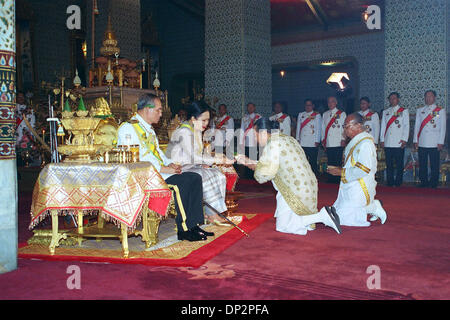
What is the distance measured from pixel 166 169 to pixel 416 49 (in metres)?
6.90

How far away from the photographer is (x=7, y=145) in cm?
347

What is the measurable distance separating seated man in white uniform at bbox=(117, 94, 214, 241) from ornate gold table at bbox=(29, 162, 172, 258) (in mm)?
392

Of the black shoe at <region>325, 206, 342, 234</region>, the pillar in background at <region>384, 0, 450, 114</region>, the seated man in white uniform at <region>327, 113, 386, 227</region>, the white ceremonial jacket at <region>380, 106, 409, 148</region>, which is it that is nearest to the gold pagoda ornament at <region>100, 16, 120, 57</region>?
the seated man in white uniform at <region>327, 113, 386, 227</region>

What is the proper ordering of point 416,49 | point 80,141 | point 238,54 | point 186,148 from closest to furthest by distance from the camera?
point 80,141 → point 186,148 → point 416,49 → point 238,54

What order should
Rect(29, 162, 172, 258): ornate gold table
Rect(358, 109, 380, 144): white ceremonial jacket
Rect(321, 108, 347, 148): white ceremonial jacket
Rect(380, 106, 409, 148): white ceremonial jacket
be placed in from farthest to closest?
Rect(321, 108, 347, 148): white ceremonial jacket, Rect(358, 109, 380, 144): white ceremonial jacket, Rect(380, 106, 409, 148): white ceremonial jacket, Rect(29, 162, 172, 258): ornate gold table

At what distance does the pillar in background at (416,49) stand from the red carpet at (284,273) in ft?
16.4

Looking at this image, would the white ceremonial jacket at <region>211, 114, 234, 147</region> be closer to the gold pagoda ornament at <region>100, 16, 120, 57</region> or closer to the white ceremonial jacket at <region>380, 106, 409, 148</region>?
the white ceremonial jacket at <region>380, 106, 409, 148</region>

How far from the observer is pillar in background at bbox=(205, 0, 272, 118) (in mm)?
10711

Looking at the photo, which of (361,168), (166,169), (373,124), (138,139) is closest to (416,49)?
(373,124)

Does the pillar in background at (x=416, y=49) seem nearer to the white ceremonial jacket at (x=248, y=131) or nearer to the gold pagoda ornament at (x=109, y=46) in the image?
the white ceremonial jacket at (x=248, y=131)

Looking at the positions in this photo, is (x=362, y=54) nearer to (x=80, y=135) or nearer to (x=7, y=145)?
(x=80, y=135)
